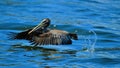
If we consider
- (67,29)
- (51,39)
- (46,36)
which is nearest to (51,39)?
(51,39)

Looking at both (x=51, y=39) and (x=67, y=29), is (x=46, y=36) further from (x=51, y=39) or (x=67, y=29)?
(x=67, y=29)

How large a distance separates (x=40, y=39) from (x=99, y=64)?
1.39 metres

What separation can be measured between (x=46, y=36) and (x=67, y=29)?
3.50 m

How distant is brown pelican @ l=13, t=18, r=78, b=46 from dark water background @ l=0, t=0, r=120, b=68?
31cm

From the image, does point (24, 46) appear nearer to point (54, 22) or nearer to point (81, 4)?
point (54, 22)

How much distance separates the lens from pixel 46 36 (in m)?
12.1

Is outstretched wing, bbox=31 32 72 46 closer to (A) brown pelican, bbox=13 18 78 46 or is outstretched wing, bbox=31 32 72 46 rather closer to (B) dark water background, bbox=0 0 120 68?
(A) brown pelican, bbox=13 18 78 46

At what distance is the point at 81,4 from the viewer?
19359 mm

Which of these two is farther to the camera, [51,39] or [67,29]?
[67,29]

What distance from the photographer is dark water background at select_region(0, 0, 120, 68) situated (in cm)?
1166

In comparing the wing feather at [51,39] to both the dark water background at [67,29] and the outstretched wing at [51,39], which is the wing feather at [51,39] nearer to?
the outstretched wing at [51,39]

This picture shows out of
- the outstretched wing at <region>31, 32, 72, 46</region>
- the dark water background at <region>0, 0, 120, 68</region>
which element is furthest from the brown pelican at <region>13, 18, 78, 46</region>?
the dark water background at <region>0, 0, 120, 68</region>

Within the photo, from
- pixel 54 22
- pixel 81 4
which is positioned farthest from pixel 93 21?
pixel 81 4

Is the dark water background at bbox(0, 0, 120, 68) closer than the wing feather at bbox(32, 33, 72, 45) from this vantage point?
Yes
